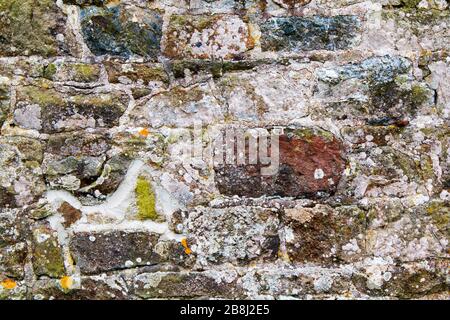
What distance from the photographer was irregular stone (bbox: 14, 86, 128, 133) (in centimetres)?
204

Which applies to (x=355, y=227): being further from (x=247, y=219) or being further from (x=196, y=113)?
(x=196, y=113)

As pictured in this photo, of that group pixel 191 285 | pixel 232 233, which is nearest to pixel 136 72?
pixel 232 233

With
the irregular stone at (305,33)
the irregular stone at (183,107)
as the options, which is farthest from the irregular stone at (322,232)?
the irregular stone at (305,33)

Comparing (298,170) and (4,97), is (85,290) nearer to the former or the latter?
(4,97)

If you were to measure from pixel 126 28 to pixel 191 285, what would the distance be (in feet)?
3.62

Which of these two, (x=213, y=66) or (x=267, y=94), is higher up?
(x=213, y=66)

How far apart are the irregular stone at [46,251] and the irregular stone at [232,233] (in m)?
0.53

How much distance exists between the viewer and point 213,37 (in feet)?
6.65

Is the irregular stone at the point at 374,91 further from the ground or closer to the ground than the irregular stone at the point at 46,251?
further from the ground

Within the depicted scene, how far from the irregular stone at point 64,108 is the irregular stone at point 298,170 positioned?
1.72ft

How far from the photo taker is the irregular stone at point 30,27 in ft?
6.69

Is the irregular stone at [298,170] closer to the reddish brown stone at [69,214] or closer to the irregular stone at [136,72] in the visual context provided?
the irregular stone at [136,72]

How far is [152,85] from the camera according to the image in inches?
80.4

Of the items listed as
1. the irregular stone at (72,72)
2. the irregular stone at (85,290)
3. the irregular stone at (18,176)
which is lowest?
the irregular stone at (85,290)
